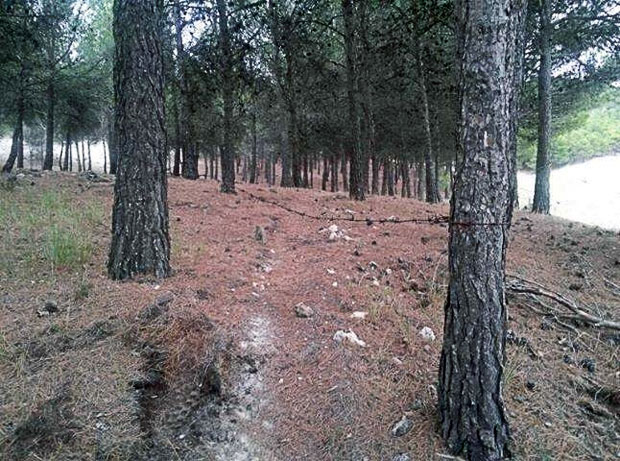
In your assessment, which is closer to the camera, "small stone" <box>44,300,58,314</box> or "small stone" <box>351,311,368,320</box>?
"small stone" <box>44,300,58,314</box>

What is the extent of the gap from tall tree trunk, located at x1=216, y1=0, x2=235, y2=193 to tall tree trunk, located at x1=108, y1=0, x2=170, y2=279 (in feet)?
12.6

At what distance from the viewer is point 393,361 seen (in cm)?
284

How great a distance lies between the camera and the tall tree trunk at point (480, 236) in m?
2.06

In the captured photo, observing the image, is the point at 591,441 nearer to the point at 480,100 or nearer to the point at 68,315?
the point at 480,100

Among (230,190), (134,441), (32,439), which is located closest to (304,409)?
(134,441)

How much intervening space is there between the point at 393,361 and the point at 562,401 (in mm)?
1106

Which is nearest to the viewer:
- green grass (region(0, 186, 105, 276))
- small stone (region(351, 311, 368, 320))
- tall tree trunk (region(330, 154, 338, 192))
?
small stone (region(351, 311, 368, 320))

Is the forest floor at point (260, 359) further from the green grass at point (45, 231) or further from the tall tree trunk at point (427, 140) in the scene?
the tall tree trunk at point (427, 140)

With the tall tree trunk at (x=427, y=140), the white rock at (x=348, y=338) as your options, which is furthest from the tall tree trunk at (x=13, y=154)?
the white rock at (x=348, y=338)

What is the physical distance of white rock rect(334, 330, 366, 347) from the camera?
118 inches

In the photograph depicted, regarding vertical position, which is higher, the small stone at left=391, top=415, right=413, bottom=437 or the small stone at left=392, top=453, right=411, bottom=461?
the small stone at left=391, top=415, right=413, bottom=437

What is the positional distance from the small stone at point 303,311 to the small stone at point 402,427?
46.8 inches

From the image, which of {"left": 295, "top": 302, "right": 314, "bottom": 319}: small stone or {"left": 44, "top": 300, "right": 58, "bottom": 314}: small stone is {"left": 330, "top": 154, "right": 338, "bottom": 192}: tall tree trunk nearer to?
{"left": 295, "top": 302, "right": 314, "bottom": 319}: small stone

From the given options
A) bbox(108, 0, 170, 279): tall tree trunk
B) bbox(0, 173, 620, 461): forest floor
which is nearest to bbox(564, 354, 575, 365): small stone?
bbox(0, 173, 620, 461): forest floor
